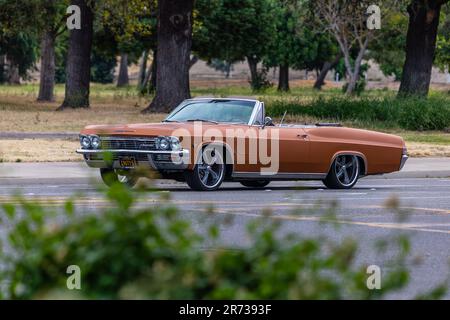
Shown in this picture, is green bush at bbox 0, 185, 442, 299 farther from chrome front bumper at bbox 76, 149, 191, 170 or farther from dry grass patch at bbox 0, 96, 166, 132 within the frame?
dry grass patch at bbox 0, 96, 166, 132

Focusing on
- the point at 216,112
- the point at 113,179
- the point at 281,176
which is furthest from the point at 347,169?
the point at 113,179

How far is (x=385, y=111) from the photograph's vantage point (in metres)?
34.3

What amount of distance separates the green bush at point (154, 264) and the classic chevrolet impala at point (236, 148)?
11748mm

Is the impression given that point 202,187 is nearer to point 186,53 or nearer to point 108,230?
point 108,230

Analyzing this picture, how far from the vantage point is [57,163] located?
23438 mm

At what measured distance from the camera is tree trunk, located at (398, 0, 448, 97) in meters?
38.8

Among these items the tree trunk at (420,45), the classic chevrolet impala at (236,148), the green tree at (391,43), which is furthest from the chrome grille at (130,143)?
the green tree at (391,43)

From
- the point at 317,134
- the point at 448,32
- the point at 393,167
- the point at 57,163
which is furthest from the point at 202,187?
the point at 448,32

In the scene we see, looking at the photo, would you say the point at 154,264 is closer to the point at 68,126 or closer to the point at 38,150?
the point at 38,150

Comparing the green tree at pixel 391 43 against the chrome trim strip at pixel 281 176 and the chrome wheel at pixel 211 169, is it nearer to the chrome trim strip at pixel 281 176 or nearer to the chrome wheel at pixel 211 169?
the chrome trim strip at pixel 281 176

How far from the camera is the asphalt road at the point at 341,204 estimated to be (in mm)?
11398

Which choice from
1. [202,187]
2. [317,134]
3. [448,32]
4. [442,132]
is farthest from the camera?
[448,32]

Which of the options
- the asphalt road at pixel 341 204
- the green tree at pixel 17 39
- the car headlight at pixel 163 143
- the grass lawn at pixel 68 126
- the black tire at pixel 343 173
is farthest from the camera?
the green tree at pixel 17 39
